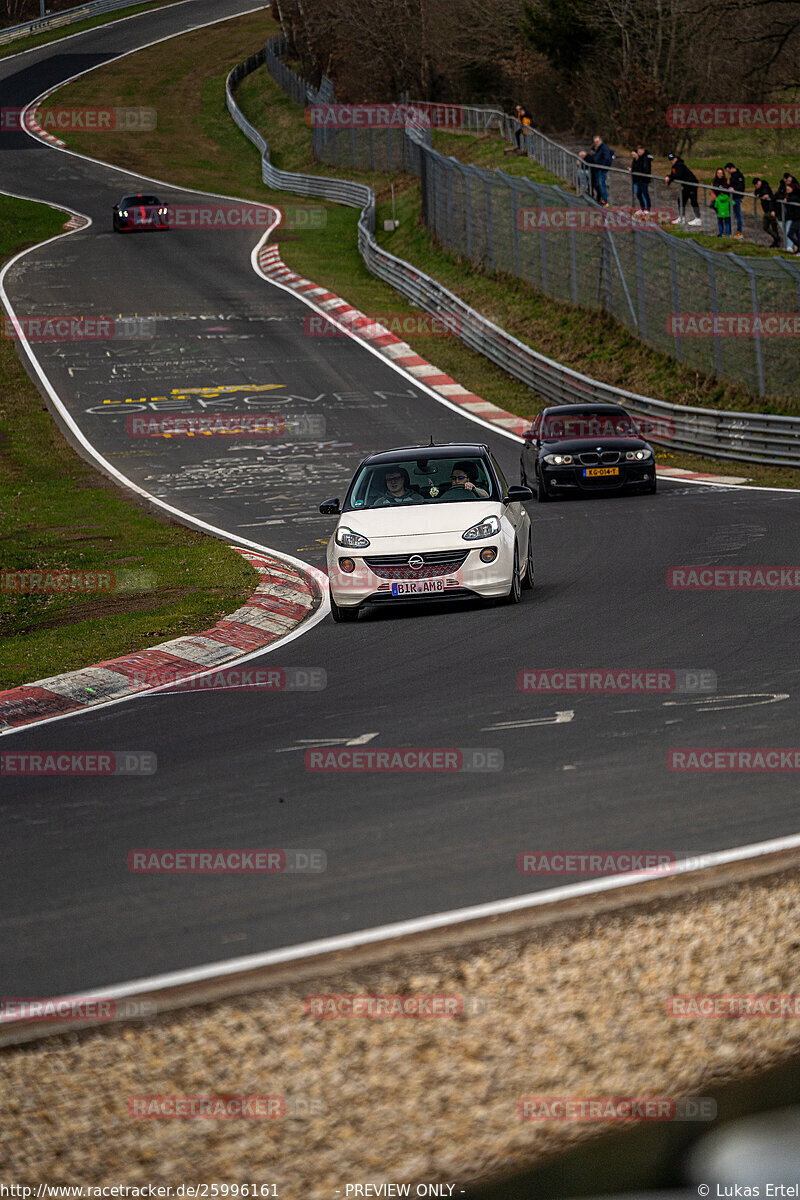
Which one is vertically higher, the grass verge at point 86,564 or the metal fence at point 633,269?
the metal fence at point 633,269

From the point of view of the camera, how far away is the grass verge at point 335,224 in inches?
1272

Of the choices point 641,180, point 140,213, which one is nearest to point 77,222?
point 140,213

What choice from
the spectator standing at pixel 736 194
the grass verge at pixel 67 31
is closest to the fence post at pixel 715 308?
the spectator standing at pixel 736 194

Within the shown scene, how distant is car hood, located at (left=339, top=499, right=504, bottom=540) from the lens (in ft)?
45.0

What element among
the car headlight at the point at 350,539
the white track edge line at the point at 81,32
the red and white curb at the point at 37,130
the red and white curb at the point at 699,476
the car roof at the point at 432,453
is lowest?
the red and white curb at the point at 699,476

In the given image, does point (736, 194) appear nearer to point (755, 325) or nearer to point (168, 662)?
point (755, 325)

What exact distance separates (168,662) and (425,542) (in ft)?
9.75

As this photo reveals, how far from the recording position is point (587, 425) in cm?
2436

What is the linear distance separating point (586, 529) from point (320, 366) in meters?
18.2

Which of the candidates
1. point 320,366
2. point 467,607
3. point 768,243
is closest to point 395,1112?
point 467,607

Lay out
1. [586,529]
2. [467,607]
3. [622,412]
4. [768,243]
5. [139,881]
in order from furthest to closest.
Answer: [768,243]
[622,412]
[586,529]
[467,607]
[139,881]

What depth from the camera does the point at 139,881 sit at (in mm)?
6309

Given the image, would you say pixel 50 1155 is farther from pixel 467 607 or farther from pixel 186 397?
pixel 186 397

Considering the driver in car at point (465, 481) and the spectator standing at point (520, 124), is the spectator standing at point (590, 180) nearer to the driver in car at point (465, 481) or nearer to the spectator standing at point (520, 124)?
the spectator standing at point (520, 124)
